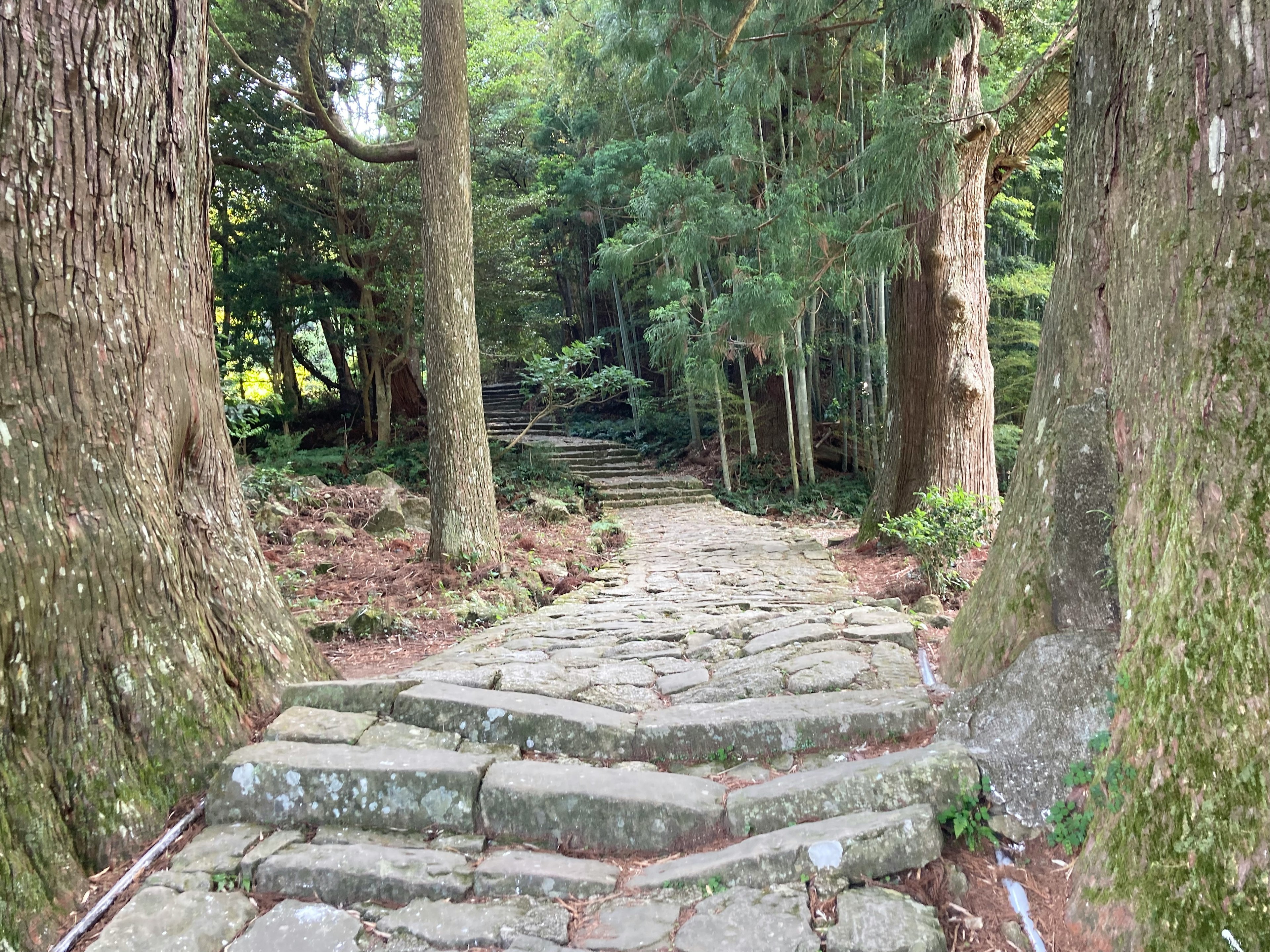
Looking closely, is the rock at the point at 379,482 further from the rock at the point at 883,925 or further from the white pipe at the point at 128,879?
the rock at the point at 883,925

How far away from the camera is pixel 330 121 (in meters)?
5.70

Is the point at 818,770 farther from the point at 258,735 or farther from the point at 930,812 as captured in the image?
the point at 258,735

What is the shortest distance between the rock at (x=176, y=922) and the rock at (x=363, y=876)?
0.33 feet

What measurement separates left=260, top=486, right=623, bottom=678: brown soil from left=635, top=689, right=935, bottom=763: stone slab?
1713 mm

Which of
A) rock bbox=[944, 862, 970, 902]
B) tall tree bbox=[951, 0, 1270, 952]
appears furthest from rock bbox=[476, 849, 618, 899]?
tall tree bbox=[951, 0, 1270, 952]

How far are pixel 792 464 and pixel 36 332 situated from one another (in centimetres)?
1069

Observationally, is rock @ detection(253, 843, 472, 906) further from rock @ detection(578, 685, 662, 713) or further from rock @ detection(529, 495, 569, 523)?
rock @ detection(529, 495, 569, 523)

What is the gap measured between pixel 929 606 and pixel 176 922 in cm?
367

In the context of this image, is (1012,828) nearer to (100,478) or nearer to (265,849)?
(265,849)

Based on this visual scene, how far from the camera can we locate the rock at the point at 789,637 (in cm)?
356

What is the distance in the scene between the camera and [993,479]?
6102 mm

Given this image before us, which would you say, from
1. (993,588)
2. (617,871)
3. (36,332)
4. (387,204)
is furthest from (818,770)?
(387,204)

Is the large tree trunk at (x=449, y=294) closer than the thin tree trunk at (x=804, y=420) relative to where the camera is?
Yes

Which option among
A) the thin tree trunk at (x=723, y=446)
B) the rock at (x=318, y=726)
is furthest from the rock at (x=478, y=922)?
the thin tree trunk at (x=723, y=446)
